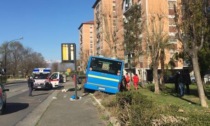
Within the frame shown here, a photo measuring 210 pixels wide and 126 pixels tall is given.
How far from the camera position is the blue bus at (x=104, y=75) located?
25516mm

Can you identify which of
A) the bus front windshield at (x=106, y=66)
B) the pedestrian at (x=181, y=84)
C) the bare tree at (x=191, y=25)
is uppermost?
the bare tree at (x=191, y=25)

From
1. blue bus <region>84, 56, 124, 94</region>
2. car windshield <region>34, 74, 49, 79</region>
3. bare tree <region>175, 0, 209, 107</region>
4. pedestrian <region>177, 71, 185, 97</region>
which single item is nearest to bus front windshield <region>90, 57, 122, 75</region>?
blue bus <region>84, 56, 124, 94</region>

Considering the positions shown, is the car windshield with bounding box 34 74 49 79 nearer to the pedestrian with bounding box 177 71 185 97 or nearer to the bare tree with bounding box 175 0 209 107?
the pedestrian with bounding box 177 71 185 97

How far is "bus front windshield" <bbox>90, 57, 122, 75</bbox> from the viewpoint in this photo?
25.8 m

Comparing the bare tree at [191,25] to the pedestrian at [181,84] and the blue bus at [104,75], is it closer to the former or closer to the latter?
the pedestrian at [181,84]

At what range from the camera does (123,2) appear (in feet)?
251

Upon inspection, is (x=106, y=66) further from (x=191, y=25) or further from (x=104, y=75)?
(x=191, y=25)

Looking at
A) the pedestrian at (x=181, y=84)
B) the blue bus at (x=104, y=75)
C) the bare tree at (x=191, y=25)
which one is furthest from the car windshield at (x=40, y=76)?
the bare tree at (x=191, y=25)

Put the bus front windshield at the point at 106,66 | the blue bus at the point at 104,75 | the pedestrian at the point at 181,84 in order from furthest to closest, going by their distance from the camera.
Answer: the bus front windshield at the point at 106,66
the blue bus at the point at 104,75
the pedestrian at the point at 181,84

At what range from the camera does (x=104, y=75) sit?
84.1 feet

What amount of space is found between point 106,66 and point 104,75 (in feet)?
2.31

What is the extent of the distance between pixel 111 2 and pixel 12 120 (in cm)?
8853

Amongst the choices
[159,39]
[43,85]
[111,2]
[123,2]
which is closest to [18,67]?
[111,2]

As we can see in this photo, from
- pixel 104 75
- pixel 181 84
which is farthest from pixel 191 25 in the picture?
pixel 104 75
